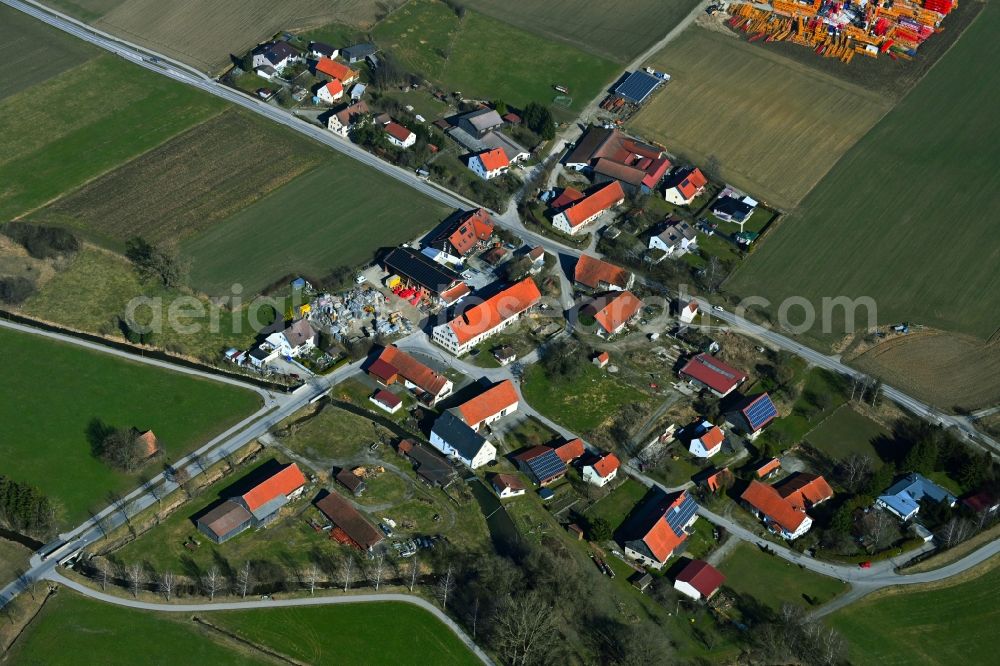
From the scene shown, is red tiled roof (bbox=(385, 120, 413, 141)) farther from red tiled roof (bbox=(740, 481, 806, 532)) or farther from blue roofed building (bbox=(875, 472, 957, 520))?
blue roofed building (bbox=(875, 472, 957, 520))

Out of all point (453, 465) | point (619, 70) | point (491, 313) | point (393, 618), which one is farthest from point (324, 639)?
point (619, 70)

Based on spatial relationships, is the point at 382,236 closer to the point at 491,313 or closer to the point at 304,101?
the point at 491,313

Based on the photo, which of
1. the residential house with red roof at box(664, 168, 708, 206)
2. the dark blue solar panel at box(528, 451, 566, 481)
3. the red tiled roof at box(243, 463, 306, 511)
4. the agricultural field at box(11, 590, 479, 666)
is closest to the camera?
the agricultural field at box(11, 590, 479, 666)

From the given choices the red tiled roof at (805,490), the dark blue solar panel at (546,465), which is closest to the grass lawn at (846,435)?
the red tiled roof at (805,490)

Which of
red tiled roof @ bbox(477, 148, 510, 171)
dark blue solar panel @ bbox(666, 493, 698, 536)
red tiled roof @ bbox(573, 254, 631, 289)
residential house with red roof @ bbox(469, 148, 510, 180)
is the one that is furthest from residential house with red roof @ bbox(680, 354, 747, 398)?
red tiled roof @ bbox(477, 148, 510, 171)

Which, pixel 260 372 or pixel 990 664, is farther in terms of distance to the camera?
pixel 260 372
